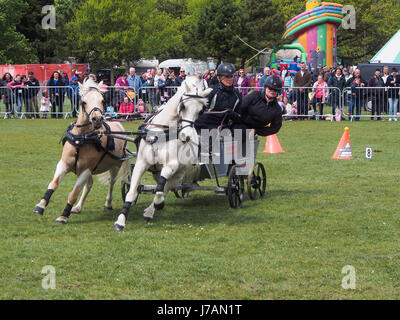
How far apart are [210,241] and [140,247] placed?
86 cm

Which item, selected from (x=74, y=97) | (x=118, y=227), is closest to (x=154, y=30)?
(x=74, y=97)

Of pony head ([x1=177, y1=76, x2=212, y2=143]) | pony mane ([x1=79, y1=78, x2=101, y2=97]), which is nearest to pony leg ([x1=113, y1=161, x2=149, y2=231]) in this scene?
pony head ([x1=177, y1=76, x2=212, y2=143])

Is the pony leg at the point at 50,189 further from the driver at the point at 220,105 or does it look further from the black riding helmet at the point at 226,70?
the black riding helmet at the point at 226,70

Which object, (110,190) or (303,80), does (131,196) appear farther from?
(303,80)

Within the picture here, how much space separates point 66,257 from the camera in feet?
24.4

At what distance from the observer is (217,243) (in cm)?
814

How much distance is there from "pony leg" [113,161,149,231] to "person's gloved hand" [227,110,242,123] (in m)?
1.84

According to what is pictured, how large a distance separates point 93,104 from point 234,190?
8.64 ft

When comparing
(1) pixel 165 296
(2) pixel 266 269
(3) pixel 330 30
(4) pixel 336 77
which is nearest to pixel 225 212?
(2) pixel 266 269

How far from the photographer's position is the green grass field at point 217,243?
251 inches

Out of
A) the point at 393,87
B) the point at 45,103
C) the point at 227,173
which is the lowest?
the point at 227,173

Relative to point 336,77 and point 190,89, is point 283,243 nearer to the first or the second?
point 190,89

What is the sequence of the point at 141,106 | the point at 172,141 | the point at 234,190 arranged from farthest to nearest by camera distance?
the point at 141,106, the point at 234,190, the point at 172,141

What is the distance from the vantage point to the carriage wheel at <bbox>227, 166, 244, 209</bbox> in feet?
33.8
